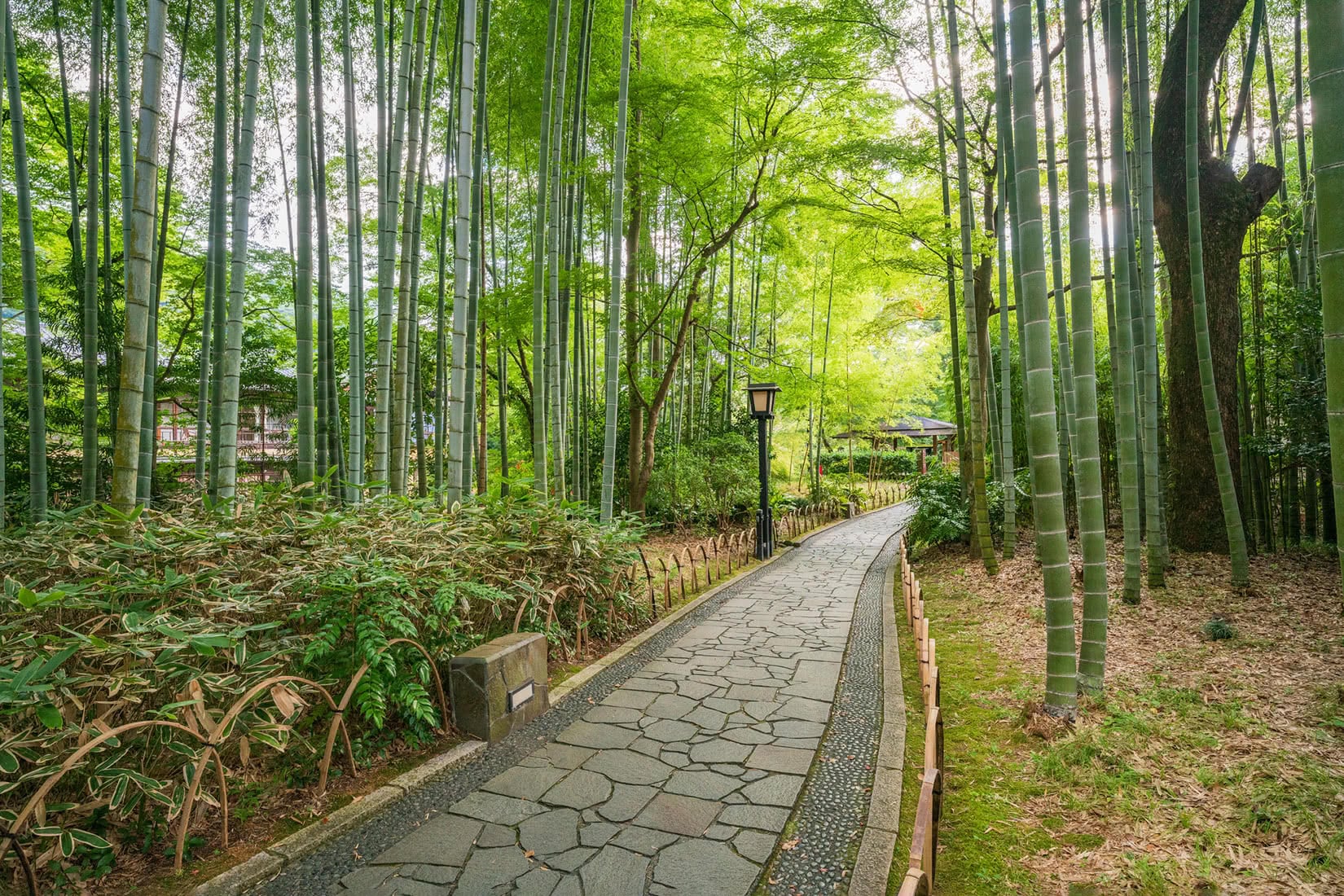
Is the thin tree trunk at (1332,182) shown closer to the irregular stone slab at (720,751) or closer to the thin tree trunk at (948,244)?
the irregular stone slab at (720,751)

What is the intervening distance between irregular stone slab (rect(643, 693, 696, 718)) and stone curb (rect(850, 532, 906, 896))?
0.99 m

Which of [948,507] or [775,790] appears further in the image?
[948,507]

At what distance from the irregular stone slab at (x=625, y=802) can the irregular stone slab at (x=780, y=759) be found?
1.60ft

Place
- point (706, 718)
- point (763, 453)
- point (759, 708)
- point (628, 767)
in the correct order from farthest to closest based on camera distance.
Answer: point (763, 453)
point (759, 708)
point (706, 718)
point (628, 767)

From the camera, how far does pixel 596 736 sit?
2805mm

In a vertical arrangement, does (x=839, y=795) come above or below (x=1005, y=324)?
below

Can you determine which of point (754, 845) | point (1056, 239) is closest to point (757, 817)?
point (754, 845)

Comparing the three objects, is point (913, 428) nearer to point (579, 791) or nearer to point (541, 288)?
point (541, 288)

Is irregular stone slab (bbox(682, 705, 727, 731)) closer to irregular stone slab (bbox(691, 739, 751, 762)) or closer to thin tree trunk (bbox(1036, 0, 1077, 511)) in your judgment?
irregular stone slab (bbox(691, 739, 751, 762))

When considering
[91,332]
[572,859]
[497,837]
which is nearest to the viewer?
[572,859]

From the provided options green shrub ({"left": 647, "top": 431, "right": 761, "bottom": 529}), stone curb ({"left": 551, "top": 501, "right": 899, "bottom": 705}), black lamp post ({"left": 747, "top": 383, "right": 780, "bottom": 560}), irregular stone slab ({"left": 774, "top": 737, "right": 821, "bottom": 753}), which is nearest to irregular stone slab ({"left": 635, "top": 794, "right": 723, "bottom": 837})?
irregular stone slab ({"left": 774, "top": 737, "right": 821, "bottom": 753})

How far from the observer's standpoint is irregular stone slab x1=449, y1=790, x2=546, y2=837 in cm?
214

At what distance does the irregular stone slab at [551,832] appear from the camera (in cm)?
197

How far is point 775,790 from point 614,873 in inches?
29.6
